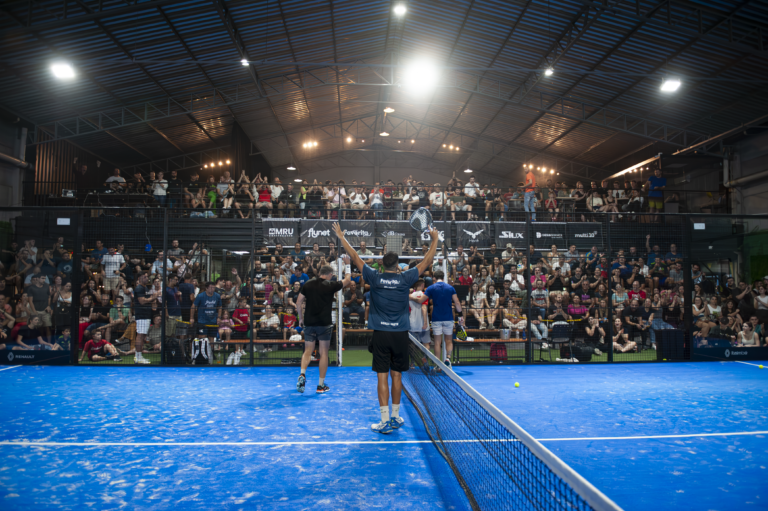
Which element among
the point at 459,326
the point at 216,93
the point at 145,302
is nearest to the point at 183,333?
the point at 145,302

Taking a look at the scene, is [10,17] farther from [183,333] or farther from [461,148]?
[461,148]

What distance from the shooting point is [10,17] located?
1338cm

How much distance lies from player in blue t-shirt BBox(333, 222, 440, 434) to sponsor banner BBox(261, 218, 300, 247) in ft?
35.4

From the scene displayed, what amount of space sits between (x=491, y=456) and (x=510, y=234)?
14.2m

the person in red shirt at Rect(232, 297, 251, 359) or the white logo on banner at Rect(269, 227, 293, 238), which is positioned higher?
the white logo on banner at Rect(269, 227, 293, 238)

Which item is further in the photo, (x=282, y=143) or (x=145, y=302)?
(x=282, y=143)

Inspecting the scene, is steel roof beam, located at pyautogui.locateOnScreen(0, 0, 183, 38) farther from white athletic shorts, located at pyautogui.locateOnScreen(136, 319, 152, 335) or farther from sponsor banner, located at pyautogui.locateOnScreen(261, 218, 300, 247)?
white athletic shorts, located at pyautogui.locateOnScreen(136, 319, 152, 335)

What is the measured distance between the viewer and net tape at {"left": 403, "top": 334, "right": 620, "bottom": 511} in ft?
8.91

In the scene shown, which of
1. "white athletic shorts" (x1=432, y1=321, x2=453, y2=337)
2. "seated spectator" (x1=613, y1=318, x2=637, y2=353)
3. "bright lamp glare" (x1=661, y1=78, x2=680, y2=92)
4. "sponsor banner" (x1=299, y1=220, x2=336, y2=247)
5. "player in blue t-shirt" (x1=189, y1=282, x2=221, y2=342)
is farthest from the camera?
"bright lamp glare" (x1=661, y1=78, x2=680, y2=92)

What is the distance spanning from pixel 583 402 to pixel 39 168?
23511mm

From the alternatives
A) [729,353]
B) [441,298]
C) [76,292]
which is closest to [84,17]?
[76,292]

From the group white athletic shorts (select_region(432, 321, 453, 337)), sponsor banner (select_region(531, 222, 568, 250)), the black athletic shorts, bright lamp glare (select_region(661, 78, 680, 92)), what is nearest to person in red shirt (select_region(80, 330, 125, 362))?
white athletic shorts (select_region(432, 321, 453, 337))

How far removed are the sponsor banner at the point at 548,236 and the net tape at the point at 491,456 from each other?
11.3 meters

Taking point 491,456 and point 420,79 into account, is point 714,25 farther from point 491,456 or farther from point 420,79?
point 491,456
